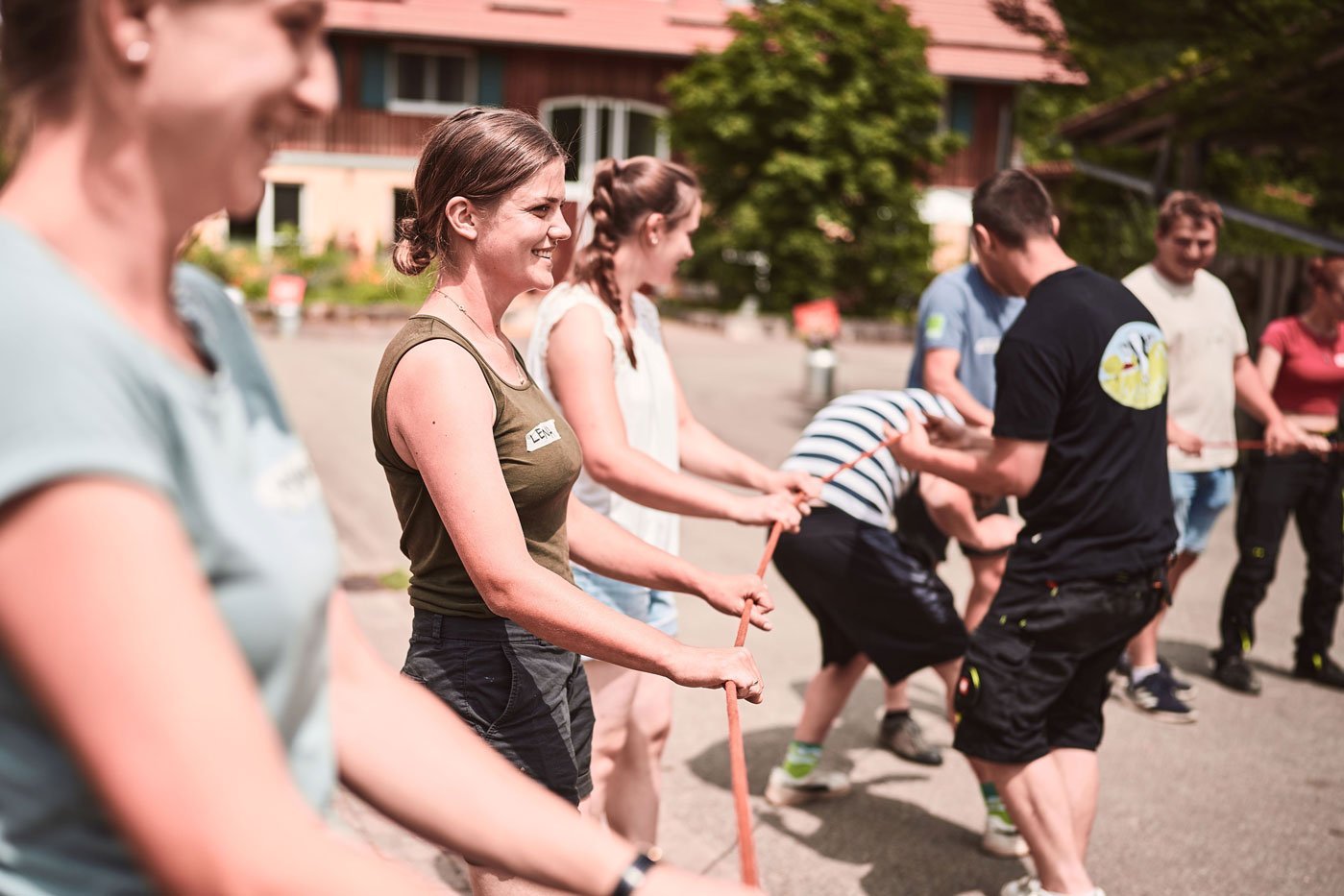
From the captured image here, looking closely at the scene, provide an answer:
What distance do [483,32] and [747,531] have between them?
82.3 feet

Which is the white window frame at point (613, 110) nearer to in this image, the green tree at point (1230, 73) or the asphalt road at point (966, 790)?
the green tree at point (1230, 73)

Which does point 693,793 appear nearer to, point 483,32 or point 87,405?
point 87,405

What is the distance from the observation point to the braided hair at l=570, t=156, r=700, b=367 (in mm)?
3852

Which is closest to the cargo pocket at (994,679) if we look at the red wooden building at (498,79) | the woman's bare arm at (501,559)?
the woman's bare arm at (501,559)

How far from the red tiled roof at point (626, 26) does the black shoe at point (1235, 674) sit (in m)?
27.0

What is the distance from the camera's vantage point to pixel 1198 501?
652 centimetres

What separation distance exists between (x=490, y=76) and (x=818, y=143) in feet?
36.5

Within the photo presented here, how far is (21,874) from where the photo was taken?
3.59 feet

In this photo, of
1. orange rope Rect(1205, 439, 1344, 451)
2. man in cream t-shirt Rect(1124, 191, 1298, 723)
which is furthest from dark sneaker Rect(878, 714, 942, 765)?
orange rope Rect(1205, 439, 1344, 451)

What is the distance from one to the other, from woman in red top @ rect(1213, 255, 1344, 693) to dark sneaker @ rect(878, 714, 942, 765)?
1977mm

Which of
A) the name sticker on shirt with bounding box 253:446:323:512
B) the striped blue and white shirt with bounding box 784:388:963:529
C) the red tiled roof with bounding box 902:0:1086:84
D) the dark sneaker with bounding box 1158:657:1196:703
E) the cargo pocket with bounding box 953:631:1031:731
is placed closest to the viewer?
the name sticker on shirt with bounding box 253:446:323:512

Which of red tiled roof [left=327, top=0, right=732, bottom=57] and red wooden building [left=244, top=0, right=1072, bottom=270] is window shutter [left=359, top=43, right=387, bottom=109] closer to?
red wooden building [left=244, top=0, right=1072, bottom=270]

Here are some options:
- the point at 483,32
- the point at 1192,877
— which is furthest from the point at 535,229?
the point at 483,32

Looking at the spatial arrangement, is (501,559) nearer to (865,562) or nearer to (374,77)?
(865,562)
